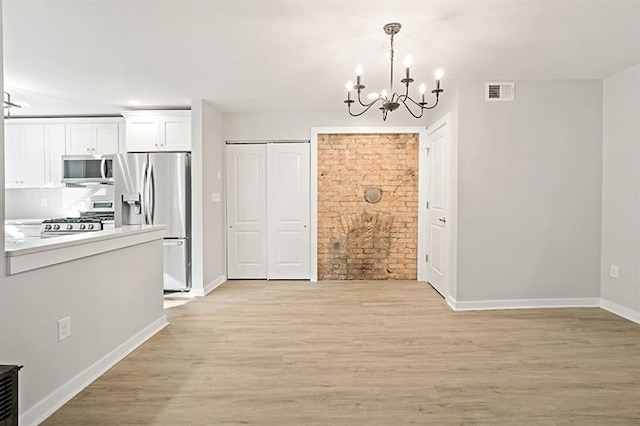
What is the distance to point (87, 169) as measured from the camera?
5.36 meters

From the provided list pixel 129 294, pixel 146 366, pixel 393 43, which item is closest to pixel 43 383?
pixel 146 366

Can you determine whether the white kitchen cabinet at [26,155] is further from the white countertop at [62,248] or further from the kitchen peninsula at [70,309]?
the white countertop at [62,248]

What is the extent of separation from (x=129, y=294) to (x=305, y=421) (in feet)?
5.98

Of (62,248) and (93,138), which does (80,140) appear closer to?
(93,138)

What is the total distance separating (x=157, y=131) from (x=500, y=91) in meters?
4.32

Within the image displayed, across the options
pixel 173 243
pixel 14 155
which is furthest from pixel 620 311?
pixel 14 155

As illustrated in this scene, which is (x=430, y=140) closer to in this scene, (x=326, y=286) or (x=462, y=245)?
(x=462, y=245)

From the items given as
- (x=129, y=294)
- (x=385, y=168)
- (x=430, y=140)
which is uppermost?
(x=430, y=140)

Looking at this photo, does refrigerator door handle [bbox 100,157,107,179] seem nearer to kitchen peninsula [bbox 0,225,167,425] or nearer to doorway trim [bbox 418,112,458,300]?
kitchen peninsula [bbox 0,225,167,425]

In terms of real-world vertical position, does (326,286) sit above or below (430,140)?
below

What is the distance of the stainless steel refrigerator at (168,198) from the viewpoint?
494 centimetres

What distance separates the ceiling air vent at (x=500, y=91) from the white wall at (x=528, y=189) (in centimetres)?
6

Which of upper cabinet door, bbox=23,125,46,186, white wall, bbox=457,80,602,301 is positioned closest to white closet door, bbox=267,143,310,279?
white wall, bbox=457,80,602,301

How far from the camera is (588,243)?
4.24 m
